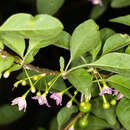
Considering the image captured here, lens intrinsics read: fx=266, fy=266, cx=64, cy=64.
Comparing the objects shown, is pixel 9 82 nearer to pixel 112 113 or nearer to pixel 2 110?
pixel 2 110

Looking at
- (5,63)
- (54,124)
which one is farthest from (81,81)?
(54,124)

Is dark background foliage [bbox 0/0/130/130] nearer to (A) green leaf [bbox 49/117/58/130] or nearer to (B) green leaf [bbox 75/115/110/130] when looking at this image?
(A) green leaf [bbox 49/117/58/130]

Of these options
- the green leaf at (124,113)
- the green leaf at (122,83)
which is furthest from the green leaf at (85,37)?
the green leaf at (124,113)

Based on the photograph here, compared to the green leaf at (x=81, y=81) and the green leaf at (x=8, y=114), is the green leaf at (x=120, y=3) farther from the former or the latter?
the green leaf at (x=8, y=114)

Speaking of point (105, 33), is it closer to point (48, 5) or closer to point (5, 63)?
point (48, 5)

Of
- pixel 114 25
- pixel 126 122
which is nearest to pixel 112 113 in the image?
pixel 126 122

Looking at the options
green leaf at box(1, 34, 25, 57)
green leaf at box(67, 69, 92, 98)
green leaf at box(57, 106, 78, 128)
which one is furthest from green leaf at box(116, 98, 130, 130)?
green leaf at box(1, 34, 25, 57)

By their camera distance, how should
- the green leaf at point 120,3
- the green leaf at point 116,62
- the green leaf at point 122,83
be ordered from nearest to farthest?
the green leaf at point 116,62 → the green leaf at point 122,83 → the green leaf at point 120,3
